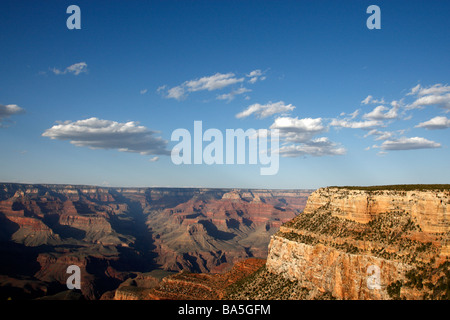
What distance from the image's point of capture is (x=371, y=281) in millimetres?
37812

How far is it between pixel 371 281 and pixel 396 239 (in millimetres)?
6767

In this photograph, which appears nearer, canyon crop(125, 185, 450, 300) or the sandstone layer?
the sandstone layer

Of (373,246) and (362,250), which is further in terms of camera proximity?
(362,250)

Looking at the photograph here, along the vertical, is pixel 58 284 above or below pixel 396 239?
below

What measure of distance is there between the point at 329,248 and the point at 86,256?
193 meters

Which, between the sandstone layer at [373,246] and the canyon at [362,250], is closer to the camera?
the sandstone layer at [373,246]

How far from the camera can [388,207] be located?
44.3m

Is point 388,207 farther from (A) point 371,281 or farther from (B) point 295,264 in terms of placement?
(B) point 295,264

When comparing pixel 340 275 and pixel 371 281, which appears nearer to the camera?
pixel 371 281

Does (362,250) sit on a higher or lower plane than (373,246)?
lower

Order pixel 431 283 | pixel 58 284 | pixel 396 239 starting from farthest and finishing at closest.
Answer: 1. pixel 58 284
2. pixel 396 239
3. pixel 431 283
